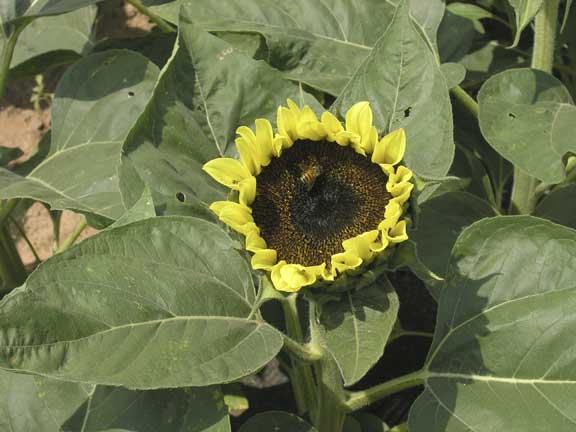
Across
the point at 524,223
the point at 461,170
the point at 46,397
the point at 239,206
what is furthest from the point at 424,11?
the point at 46,397

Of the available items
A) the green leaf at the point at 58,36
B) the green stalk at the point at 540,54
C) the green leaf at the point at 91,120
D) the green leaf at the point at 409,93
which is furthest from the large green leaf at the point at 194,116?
the green leaf at the point at 58,36

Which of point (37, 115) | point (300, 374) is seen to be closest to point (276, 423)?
point (300, 374)

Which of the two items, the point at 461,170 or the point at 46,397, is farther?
the point at 461,170

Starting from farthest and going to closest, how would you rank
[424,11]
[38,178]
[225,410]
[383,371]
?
[383,371] < [424,11] < [38,178] < [225,410]

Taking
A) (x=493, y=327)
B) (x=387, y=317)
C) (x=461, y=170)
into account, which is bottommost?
(x=461, y=170)

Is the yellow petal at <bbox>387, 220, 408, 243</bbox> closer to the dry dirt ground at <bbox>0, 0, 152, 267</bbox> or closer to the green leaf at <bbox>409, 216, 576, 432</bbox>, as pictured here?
the green leaf at <bbox>409, 216, 576, 432</bbox>

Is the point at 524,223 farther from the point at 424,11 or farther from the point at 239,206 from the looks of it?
the point at 424,11

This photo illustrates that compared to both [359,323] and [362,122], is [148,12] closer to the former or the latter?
[362,122]
